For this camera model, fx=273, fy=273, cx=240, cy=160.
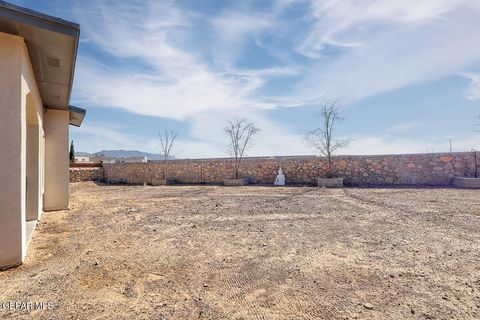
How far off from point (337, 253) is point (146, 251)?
2.87 meters

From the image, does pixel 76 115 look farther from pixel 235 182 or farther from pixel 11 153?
pixel 235 182

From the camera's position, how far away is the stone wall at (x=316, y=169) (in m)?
12.6

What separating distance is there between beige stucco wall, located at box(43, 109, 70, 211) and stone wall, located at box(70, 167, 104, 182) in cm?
1315

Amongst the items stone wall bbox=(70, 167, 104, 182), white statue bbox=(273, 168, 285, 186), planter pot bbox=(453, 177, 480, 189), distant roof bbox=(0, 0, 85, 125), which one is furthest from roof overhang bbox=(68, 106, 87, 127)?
planter pot bbox=(453, 177, 480, 189)

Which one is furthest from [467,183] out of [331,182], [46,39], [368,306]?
[46,39]

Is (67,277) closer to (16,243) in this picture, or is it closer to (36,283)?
(36,283)

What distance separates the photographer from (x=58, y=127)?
8203 millimetres

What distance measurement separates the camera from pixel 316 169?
1488 cm

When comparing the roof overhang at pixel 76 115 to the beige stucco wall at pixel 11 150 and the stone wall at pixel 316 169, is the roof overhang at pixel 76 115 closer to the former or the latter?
the beige stucco wall at pixel 11 150

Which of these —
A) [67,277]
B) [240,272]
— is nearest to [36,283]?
[67,277]

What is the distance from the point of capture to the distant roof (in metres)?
3.42

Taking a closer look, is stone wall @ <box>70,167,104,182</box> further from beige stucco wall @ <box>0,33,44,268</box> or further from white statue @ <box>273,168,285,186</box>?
beige stucco wall @ <box>0,33,44,268</box>

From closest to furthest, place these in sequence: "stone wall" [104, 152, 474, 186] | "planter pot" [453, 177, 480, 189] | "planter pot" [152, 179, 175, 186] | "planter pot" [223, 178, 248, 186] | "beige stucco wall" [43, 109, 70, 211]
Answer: "beige stucco wall" [43, 109, 70, 211]
"planter pot" [453, 177, 480, 189]
"stone wall" [104, 152, 474, 186]
"planter pot" [223, 178, 248, 186]
"planter pot" [152, 179, 175, 186]

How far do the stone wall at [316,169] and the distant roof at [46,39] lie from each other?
38.8 feet
